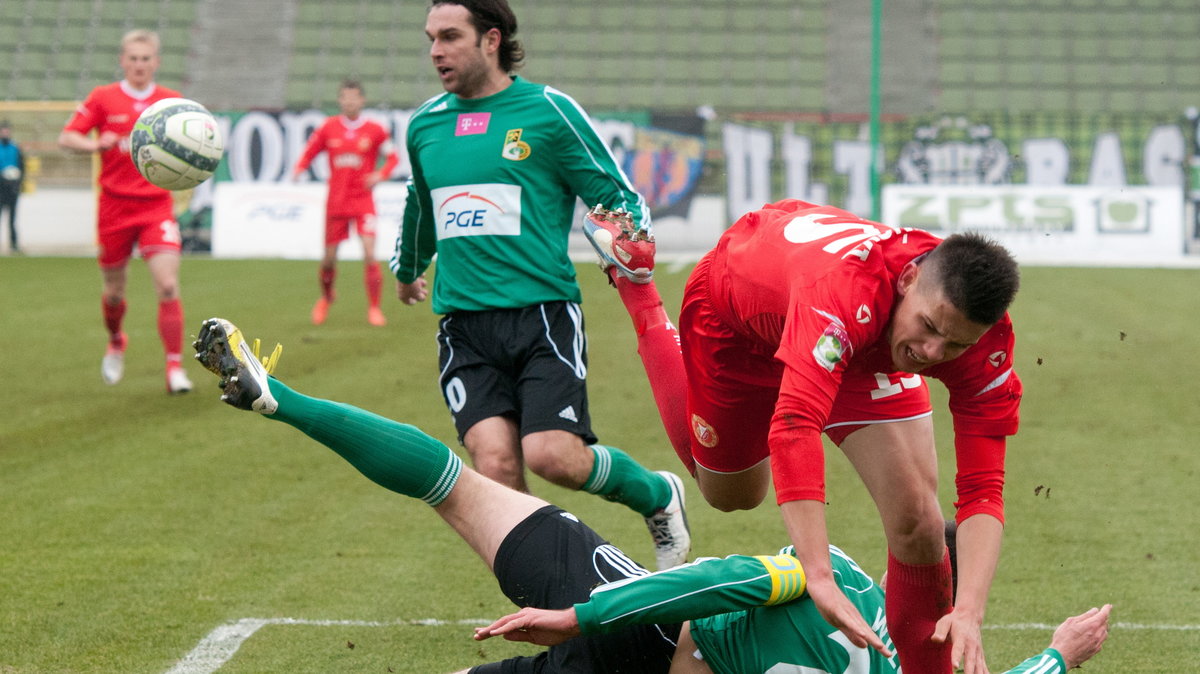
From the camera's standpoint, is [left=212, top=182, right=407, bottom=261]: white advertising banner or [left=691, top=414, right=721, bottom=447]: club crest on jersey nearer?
[left=691, top=414, right=721, bottom=447]: club crest on jersey

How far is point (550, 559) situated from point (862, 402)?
1067 mm

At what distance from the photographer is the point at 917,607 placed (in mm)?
4102

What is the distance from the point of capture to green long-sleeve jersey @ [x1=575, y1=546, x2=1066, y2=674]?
Result: 3.35 metres

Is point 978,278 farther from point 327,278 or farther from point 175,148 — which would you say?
point 327,278

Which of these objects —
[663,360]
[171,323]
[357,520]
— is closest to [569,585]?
[663,360]

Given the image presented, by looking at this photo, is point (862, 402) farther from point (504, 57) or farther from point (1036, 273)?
point (1036, 273)

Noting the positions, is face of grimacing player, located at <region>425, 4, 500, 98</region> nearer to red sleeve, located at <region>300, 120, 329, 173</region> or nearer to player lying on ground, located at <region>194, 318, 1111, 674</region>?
player lying on ground, located at <region>194, 318, 1111, 674</region>

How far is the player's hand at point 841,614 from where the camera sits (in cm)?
304

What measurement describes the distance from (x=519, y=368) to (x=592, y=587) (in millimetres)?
1492

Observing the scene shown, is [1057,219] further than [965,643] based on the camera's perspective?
Yes

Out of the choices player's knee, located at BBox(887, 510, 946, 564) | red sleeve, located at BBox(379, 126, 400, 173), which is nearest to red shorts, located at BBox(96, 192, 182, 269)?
red sleeve, located at BBox(379, 126, 400, 173)

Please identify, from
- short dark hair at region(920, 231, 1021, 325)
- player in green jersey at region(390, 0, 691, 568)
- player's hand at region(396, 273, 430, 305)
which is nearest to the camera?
short dark hair at region(920, 231, 1021, 325)

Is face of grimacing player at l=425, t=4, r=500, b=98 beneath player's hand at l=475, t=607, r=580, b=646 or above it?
above

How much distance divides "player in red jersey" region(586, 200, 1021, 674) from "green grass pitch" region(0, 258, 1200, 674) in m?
0.78
